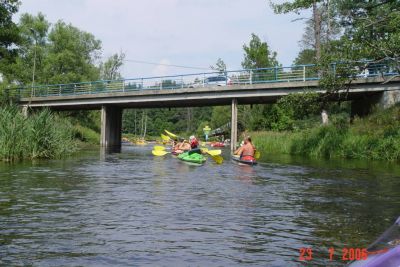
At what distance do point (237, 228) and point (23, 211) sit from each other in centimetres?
430

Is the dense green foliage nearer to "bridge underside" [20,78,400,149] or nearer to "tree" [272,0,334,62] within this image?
"bridge underside" [20,78,400,149]

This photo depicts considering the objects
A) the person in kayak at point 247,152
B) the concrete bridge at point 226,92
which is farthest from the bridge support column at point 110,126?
the person in kayak at point 247,152

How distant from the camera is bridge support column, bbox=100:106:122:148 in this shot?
45.1 metres

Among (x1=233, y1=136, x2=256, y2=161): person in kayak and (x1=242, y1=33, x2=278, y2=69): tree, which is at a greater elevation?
(x1=242, y1=33, x2=278, y2=69): tree

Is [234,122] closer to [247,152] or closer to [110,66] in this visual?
[247,152]

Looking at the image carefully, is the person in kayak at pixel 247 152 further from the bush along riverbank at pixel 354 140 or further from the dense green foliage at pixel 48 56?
the dense green foliage at pixel 48 56

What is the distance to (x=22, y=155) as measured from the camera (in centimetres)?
2167

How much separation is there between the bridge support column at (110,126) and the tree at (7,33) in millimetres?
10257

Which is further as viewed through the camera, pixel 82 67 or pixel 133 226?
pixel 82 67

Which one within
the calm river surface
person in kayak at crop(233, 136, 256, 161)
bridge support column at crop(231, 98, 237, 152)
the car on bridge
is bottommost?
the calm river surface

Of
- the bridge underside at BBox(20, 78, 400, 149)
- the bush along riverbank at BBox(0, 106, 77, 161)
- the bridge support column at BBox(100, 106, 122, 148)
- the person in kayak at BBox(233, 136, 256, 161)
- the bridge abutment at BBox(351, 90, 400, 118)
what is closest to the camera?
the bush along riverbank at BBox(0, 106, 77, 161)

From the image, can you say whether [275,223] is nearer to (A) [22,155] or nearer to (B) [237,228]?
(B) [237,228]

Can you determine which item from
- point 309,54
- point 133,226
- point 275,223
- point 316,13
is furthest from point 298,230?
point 309,54

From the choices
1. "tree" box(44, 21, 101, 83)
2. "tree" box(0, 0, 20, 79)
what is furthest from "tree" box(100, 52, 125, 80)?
"tree" box(0, 0, 20, 79)
